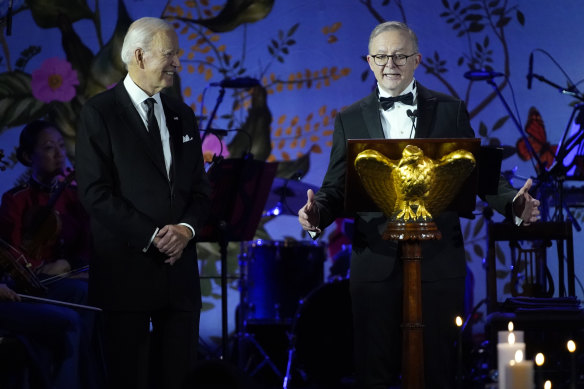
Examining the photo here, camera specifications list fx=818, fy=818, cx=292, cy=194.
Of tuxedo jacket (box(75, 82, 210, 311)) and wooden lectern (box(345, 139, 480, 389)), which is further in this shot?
tuxedo jacket (box(75, 82, 210, 311))

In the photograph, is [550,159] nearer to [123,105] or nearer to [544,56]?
[544,56]

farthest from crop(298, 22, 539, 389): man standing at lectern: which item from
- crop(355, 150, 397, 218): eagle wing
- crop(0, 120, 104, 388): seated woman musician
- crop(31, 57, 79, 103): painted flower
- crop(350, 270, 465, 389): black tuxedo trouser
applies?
crop(31, 57, 79, 103): painted flower

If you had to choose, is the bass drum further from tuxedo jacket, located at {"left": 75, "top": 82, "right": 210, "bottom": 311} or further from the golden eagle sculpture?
the golden eagle sculpture

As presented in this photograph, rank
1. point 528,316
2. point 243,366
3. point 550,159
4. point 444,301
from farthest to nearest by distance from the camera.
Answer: point 550,159, point 243,366, point 528,316, point 444,301

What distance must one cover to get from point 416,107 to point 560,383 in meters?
2.29

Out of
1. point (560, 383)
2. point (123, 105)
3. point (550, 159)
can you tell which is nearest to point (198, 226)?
point (123, 105)

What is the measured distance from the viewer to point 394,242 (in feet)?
8.50

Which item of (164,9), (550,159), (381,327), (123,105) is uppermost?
(164,9)

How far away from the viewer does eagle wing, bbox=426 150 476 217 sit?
83.9 inches

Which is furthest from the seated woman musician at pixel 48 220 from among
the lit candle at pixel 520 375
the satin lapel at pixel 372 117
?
the lit candle at pixel 520 375

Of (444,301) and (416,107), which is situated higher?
(416,107)

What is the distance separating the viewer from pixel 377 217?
104 inches

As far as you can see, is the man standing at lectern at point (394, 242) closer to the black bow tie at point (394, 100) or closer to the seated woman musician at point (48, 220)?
the black bow tie at point (394, 100)

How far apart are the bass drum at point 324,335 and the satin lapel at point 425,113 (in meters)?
2.48
